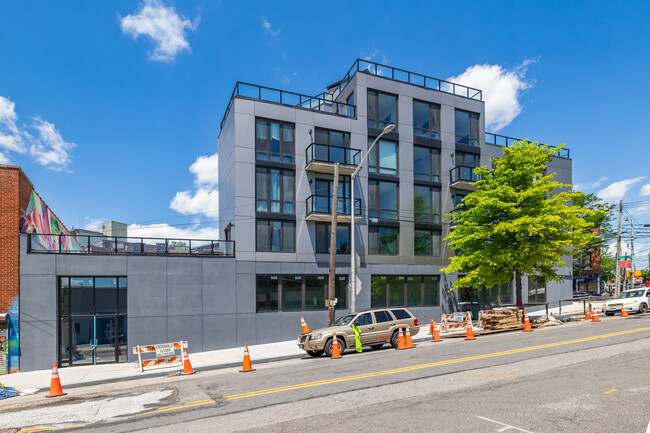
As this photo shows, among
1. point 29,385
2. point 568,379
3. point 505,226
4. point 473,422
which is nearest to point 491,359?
point 568,379

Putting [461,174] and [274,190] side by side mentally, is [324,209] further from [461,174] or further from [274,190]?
[461,174]

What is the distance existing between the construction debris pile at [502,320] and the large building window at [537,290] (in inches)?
479

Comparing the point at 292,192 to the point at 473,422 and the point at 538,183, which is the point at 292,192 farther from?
the point at 473,422

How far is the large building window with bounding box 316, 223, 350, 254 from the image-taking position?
24922mm

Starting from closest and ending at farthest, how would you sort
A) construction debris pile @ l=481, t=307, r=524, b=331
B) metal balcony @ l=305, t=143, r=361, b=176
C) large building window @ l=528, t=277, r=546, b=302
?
construction debris pile @ l=481, t=307, r=524, b=331
metal balcony @ l=305, t=143, r=361, b=176
large building window @ l=528, t=277, r=546, b=302

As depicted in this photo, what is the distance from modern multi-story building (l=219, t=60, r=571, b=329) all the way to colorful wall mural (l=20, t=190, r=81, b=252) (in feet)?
26.0

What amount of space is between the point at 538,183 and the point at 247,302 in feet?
54.6

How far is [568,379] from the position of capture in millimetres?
9695

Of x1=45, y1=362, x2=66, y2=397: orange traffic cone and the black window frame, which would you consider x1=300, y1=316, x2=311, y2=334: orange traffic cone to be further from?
the black window frame

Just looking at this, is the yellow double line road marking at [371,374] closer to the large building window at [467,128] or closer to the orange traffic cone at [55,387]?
the orange traffic cone at [55,387]

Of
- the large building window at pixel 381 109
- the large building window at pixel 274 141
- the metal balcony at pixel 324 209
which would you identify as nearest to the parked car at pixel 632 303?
the metal balcony at pixel 324 209

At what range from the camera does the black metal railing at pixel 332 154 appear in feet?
80.9

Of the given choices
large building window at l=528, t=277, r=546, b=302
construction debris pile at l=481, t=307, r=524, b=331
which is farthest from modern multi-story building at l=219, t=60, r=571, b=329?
construction debris pile at l=481, t=307, r=524, b=331

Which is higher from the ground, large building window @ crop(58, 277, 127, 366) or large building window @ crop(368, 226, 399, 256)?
large building window @ crop(368, 226, 399, 256)
